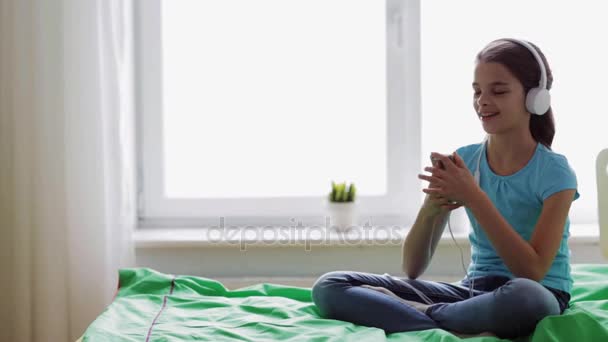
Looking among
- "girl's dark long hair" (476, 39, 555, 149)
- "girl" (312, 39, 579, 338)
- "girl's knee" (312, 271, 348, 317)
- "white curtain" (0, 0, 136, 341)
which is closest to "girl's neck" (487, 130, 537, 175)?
"girl" (312, 39, 579, 338)

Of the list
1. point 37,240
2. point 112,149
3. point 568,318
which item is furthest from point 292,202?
point 568,318

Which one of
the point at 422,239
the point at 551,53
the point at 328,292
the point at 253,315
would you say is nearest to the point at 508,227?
the point at 422,239

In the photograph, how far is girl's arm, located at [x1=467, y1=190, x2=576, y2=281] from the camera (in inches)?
50.7

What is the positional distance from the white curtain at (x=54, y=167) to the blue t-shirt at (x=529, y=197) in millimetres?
1075

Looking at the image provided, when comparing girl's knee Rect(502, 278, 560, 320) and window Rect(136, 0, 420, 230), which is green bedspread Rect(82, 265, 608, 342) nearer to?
girl's knee Rect(502, 278, 560, 320)

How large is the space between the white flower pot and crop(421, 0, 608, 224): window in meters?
0.30

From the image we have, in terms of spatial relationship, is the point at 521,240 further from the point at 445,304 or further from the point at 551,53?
the point at 551,53

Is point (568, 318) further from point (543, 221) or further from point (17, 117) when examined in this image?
point (17, 117)

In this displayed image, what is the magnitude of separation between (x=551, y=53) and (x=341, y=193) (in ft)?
2.63

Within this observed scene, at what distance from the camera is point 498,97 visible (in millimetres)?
1411

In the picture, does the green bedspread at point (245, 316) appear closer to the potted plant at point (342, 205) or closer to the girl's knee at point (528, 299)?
the girl's knee at point (528, 299)

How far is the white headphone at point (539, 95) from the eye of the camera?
1.39m

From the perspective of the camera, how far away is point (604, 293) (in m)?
1.47

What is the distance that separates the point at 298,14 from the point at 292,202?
0.62 meters
